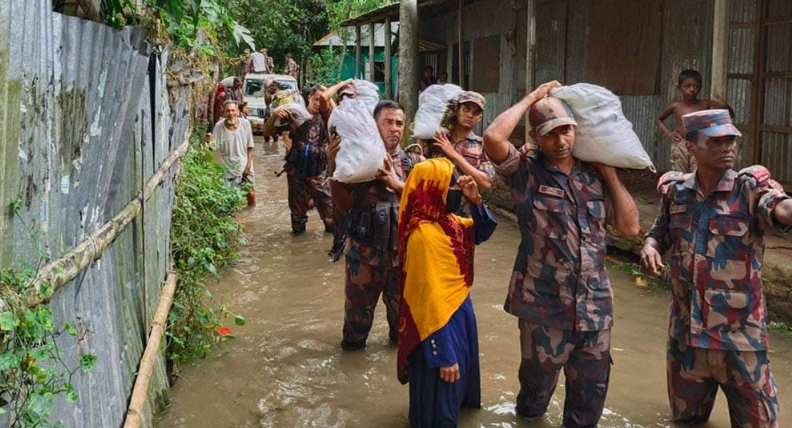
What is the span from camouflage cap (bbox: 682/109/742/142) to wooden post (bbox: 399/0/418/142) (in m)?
11.8

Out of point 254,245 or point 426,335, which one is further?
point 254,245

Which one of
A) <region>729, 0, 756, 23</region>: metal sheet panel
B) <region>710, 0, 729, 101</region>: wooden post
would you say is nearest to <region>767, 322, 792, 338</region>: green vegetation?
<region>710, 0, 729, 101</region>: wooden post

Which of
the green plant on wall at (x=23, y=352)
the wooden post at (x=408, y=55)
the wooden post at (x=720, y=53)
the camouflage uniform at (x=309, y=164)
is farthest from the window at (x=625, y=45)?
the green plant on wall at (x=23, y=352)

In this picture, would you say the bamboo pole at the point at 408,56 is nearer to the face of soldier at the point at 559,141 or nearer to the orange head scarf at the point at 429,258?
the orange head scarf at the point at 429,258

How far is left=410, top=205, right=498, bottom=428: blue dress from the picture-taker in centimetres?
373

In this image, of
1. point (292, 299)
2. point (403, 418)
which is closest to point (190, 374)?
point (403, 418)

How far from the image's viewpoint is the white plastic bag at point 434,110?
5246 mm

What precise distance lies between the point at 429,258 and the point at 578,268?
0.71 m

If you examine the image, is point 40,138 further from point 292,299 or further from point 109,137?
point 292,299

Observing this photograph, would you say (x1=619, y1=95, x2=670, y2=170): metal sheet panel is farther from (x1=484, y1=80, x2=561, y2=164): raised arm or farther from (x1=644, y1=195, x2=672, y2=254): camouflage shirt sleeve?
(x1=484, y1=80, x2=561, y2=164): raised arm

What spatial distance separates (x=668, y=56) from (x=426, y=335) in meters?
7.25

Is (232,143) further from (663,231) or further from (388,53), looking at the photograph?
(388,53)

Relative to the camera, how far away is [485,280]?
7.29 meters

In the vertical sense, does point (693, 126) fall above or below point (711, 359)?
above
